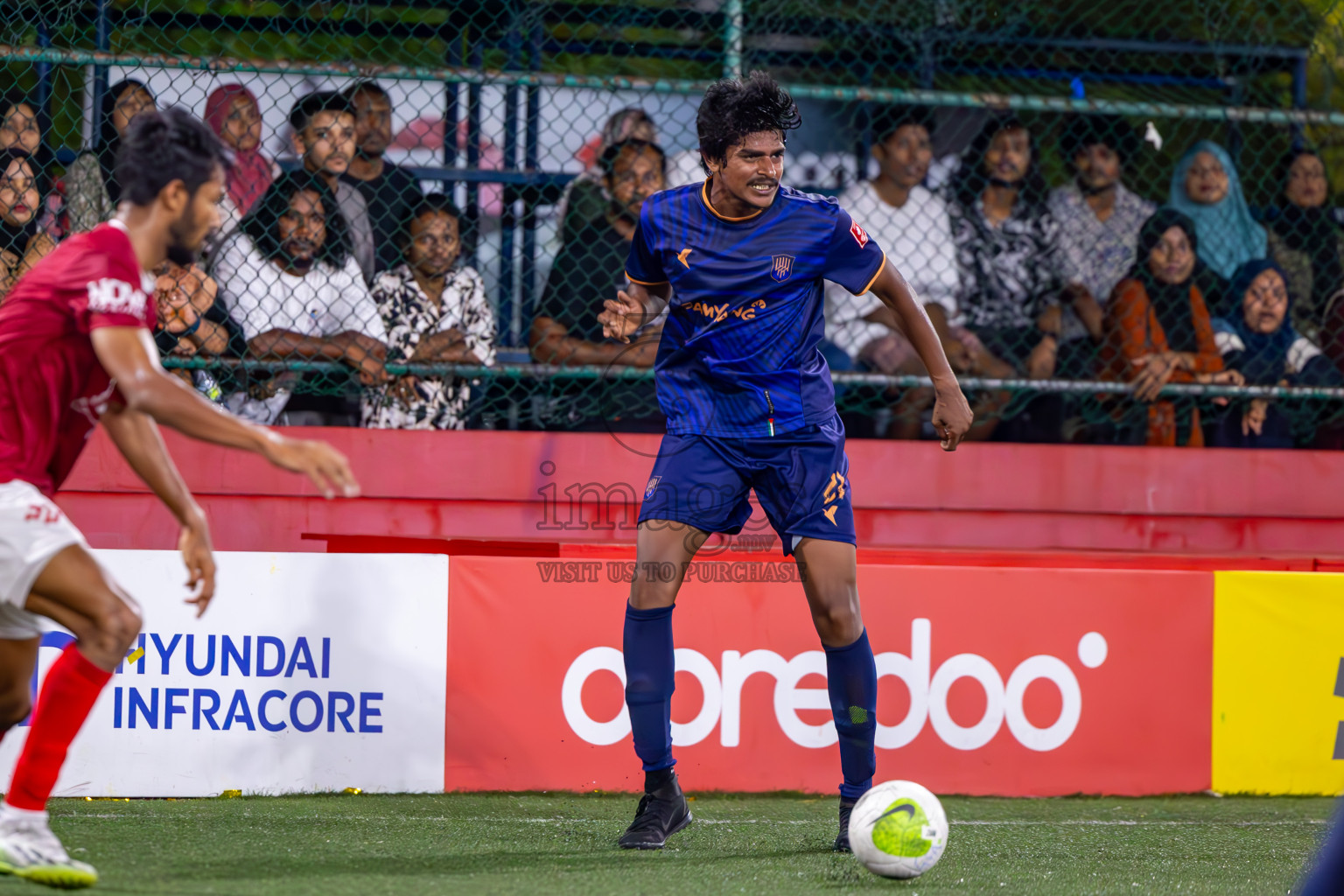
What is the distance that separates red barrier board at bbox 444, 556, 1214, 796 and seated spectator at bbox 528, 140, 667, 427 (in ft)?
3.50

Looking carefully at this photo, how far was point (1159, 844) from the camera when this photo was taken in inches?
165

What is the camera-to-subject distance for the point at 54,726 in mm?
3051

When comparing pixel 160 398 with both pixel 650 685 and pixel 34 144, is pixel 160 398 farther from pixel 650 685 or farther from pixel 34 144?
pixel 34 144

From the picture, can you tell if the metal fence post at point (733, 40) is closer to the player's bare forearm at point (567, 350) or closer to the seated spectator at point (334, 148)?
the player's bare forearm at point (567, 350)

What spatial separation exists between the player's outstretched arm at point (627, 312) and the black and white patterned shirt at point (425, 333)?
178cm

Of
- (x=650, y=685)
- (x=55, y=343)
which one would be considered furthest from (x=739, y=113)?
(x=55, y=343)

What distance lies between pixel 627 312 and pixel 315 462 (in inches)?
56.6

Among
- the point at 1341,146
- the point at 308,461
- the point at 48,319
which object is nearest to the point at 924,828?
the point at 308,461

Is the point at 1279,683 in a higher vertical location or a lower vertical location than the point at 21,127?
lower

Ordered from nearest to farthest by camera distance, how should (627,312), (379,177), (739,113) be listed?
(739,113) < (627,312) < (379,177)

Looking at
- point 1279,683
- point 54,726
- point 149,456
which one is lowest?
point 1279,683

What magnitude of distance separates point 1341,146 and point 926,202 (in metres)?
2.56

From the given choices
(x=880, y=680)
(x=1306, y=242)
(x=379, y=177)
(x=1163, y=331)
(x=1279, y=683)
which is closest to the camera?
(x=880, y=680)

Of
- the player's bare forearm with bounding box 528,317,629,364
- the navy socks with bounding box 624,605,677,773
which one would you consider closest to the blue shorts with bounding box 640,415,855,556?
the navy socks with bounding box 624,605,677,773
